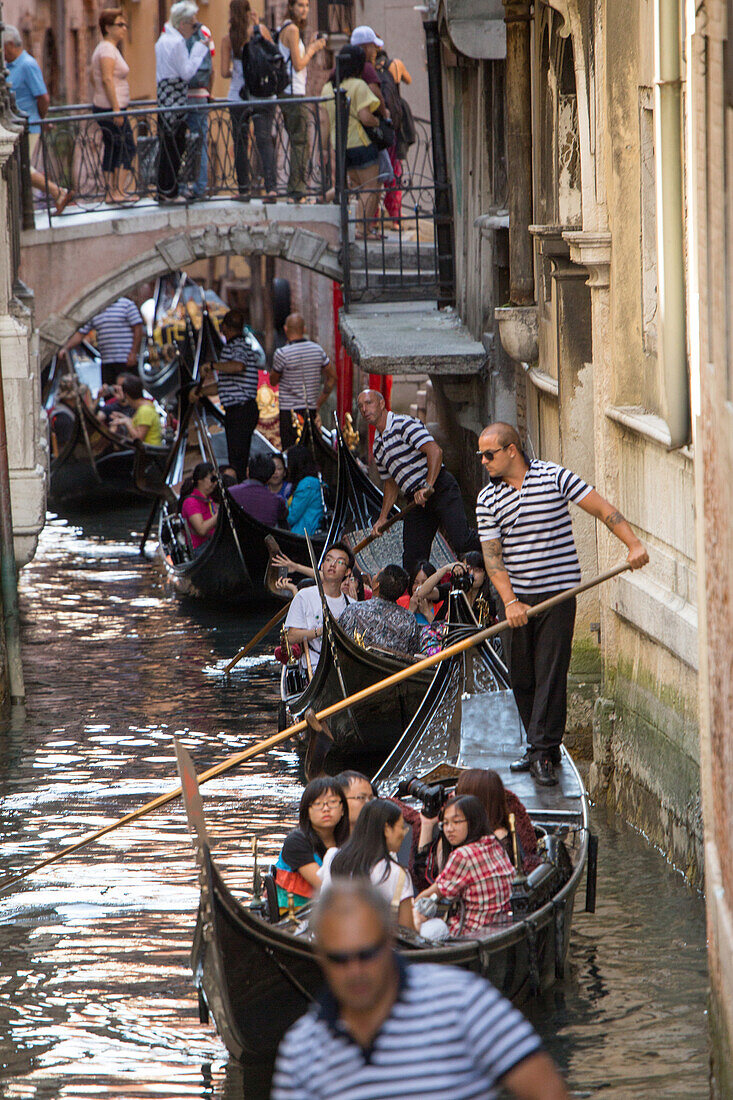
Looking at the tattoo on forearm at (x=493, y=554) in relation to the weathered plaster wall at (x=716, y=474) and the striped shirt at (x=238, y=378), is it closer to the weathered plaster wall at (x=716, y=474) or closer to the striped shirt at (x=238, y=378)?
the weathered plaster wall at (x=716, y=474)

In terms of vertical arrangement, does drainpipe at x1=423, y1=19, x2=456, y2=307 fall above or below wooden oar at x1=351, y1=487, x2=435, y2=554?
above

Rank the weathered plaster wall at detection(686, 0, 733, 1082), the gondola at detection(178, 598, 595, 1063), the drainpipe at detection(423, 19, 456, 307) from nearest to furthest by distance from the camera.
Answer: the weathered plaster wall at detection(686, 0, 733, 1082) → the gondola at detection(178, 598, 595, 1063) → the drainpipe at detection(423, 19, 456, 307)

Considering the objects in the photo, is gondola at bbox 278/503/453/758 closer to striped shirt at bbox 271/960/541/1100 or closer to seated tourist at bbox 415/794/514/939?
seated tourist at bbox 415/794/514/939

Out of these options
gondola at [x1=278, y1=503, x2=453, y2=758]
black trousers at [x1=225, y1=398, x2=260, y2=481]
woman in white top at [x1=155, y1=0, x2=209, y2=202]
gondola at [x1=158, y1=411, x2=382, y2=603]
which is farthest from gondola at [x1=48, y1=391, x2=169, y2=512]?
gondola at [x1=278, y1=503, x2=453, y2=758]

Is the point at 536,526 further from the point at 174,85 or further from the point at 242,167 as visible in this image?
the point at 174,85

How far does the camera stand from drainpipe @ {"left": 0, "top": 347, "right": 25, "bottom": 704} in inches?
278

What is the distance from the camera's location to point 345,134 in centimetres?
1111

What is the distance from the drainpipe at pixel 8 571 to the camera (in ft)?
23.2

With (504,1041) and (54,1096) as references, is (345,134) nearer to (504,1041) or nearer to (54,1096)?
(54,1096)

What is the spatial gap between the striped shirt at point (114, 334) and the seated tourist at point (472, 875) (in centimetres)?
1273

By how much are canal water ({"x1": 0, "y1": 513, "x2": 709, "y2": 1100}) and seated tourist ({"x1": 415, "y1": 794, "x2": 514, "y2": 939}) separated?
0.32 meters

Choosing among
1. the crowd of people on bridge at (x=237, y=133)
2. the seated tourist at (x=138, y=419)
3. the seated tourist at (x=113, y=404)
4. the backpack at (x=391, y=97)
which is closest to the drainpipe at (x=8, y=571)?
the crowd of people on bridge at (x=237, y=133)

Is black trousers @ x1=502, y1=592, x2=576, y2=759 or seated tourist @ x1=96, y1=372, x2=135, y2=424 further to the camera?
seated tourist @ x1=96, y1=372, x2=135, y2=424

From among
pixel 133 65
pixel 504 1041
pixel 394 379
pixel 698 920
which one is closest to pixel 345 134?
pixel 394 379
